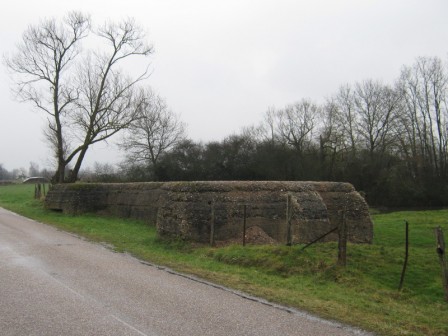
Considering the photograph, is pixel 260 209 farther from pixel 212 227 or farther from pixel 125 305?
pixel 125 305

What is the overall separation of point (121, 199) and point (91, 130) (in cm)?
1139

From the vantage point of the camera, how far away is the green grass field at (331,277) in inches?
283

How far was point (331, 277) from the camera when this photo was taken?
10273 millimetres

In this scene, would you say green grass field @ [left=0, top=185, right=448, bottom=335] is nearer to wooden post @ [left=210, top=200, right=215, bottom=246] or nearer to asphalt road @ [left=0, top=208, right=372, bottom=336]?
wooden post @ [left=210, top=200, right=215, bottom=246]

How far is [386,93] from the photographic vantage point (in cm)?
5297

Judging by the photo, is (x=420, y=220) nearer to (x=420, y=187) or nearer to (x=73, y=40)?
(x=420, y=187)

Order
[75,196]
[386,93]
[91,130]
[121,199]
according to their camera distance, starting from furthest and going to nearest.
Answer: [386,93]
[91,130]
[75,196]
[121,199]

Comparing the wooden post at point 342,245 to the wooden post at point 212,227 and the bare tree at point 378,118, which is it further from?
the bare tree at point 378,118

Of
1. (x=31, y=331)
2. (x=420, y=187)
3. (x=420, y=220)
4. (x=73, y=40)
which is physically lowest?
(x=31, y=331)

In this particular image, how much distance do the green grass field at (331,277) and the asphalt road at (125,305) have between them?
0.65m

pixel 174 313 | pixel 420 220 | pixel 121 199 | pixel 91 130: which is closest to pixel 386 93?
pixel 420 220

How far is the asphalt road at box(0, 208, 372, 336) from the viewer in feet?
19.6

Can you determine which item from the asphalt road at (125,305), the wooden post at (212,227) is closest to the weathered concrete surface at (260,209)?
the wooden post at (212,227)

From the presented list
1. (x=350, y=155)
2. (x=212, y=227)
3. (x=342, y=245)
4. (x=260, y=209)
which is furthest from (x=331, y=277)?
(x=350, y=155)
